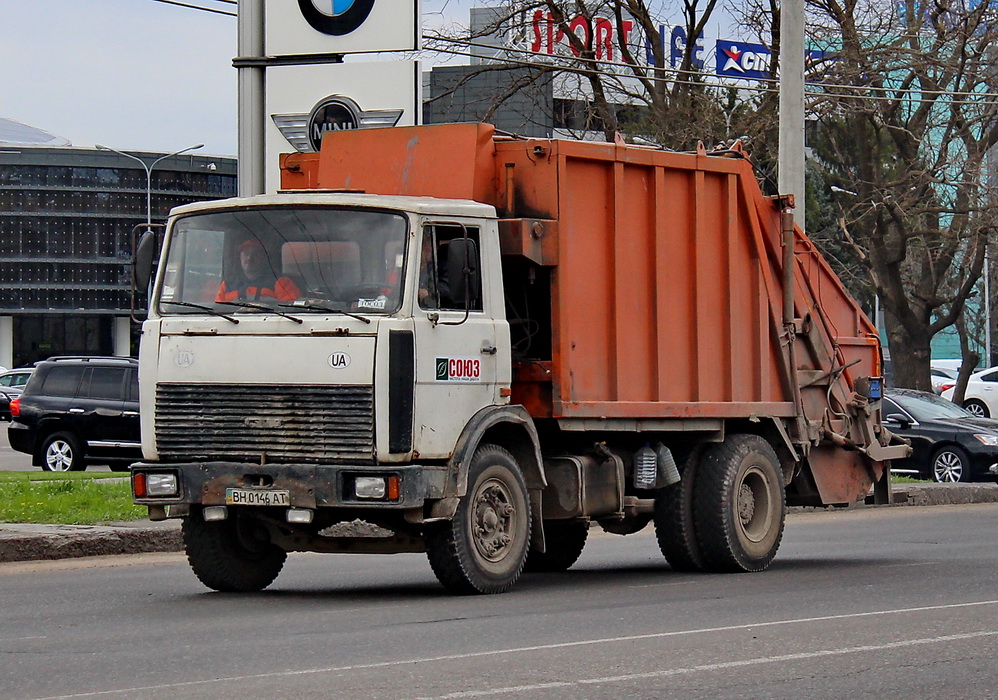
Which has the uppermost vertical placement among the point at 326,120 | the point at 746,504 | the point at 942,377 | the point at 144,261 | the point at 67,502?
the point at 326,120

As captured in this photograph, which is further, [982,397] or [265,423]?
[982,397]

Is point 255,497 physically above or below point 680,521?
above

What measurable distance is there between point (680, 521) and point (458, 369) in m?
2.90

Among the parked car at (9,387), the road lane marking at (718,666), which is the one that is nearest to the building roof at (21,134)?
the parked car at (9,387)

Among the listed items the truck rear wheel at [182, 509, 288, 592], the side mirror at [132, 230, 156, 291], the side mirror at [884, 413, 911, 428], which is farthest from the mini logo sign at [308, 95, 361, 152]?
the side mirror at [884, 413, 911, 428]

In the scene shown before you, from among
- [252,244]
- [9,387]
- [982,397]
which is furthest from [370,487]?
[9,387]

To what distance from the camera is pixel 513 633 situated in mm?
8367

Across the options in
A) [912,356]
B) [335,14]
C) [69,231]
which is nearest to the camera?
[335,14]

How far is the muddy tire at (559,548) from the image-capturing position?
12.6m

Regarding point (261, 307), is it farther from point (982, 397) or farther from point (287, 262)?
point (982, 397)

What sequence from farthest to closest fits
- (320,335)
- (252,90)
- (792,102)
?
(792,102), (252,90), (320,335)

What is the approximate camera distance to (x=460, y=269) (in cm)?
996

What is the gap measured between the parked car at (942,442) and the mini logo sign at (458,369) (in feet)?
45.2

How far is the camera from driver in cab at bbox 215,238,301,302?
32.9 feet
